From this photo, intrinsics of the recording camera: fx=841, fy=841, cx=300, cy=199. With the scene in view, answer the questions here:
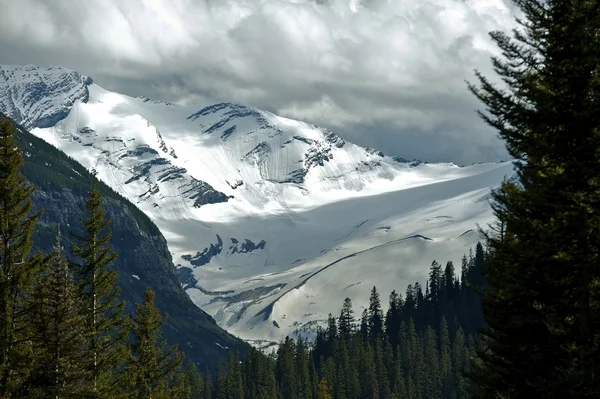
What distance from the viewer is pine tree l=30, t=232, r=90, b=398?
38656 millimetres

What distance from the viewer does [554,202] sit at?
23016 millimetres

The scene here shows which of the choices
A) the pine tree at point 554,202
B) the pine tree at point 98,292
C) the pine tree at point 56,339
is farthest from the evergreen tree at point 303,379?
the pine tree at point 554,202

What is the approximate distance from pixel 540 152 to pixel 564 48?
10.0ft

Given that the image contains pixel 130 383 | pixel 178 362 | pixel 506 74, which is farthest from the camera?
pixel 178 362

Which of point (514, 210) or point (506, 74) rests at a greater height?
point (506, 74)

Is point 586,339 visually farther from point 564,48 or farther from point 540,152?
point 564,48

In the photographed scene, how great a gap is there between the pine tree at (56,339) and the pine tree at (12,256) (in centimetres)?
135

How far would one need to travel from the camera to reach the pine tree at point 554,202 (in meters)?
22.8

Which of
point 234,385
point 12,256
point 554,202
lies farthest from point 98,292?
point 234,385

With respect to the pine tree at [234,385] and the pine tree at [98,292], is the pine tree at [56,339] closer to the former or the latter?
the pine tree at [98,292]

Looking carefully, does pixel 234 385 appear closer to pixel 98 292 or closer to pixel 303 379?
pixel 303 379

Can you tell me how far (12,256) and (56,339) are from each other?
184 inches

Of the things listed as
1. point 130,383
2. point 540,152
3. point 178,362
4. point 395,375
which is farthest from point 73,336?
point 395,375

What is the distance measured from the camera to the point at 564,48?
23.8 meters
